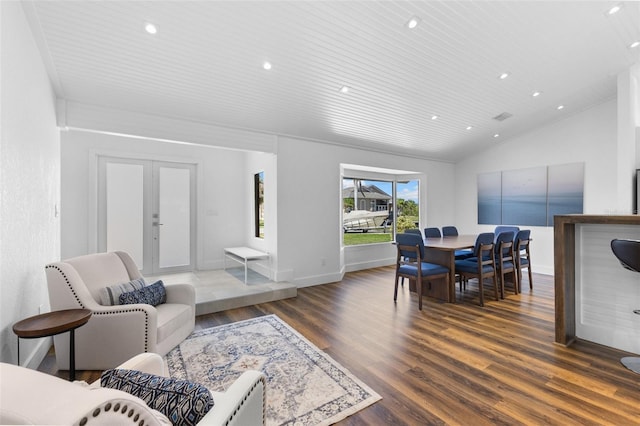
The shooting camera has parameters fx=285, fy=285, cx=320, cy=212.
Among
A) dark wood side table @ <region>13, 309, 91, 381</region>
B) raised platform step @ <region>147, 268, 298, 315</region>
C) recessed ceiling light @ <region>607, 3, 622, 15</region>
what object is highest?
recessed ceiling light @ <region>607, 3, 622, 15</region>

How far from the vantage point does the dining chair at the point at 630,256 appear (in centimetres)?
223

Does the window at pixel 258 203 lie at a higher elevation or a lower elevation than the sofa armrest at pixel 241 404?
higher

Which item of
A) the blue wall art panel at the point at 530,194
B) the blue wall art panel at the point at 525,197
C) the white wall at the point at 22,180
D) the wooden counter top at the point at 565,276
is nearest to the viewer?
the white wall at the point at 22,180

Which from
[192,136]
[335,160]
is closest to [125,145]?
[192,136]

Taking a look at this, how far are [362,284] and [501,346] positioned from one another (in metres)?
2.60

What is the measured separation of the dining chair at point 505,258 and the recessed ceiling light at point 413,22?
307 centimetres

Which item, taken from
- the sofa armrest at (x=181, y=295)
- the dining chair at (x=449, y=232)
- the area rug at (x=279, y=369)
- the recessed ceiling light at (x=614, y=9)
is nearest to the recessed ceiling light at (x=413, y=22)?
the recessed ceiling light at (x=614, y=9)

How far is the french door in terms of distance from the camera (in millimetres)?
4941

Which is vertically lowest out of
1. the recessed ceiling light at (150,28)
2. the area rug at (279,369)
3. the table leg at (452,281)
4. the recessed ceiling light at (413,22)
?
the area rug at (279,369)

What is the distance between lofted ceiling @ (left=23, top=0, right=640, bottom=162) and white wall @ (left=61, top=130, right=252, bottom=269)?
1850 millimetres

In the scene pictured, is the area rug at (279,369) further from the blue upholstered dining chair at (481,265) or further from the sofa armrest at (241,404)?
the blue upholstered dining chair at (481,265)

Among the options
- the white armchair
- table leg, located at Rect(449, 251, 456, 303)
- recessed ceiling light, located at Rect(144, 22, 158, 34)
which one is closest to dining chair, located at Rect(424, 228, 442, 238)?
table leg, located at Rect(449, 251, 456, 303)

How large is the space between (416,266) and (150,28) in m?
4.01

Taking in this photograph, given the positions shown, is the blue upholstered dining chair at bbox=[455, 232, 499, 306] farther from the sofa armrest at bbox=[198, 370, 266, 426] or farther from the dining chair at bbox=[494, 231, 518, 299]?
the sofa armrest at bbox=[198, 370, 266, 426]
